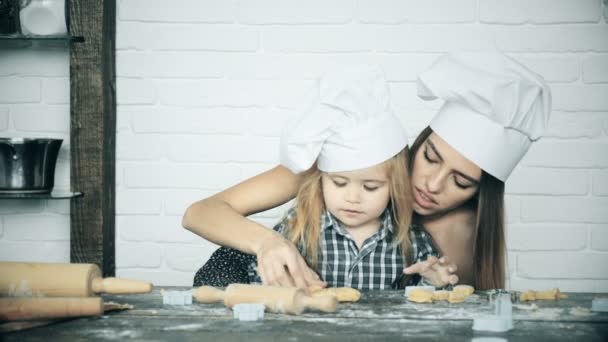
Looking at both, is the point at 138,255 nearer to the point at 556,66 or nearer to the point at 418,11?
the point at 418,11

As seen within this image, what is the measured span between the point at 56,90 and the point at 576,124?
4.97 ft

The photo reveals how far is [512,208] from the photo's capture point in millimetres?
2213

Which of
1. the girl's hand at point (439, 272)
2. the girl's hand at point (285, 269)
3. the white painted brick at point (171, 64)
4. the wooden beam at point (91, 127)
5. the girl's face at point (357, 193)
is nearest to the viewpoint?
the girl's hand at point (285, 269)

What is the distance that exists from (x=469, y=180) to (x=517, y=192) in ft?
1.82

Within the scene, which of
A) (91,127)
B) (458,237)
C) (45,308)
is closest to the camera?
(45,308)

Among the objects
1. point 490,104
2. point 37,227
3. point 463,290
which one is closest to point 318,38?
point 490,104

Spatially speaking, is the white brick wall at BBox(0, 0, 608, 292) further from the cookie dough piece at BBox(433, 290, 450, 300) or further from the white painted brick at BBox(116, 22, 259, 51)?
the cookie dough piece at BBox(433, 290, 450, 300)

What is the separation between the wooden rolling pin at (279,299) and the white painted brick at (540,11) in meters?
1.36

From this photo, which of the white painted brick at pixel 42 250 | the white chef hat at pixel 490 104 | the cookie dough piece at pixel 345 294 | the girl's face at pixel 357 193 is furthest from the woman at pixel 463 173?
the white painted brick at pixel 42 250

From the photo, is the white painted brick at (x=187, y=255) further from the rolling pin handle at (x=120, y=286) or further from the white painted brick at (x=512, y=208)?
the rolling pin handle at (x=120, y=286)

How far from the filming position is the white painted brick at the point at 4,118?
236 cm

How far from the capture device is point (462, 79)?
5.29ft

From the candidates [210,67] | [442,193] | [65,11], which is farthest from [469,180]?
[65,11]

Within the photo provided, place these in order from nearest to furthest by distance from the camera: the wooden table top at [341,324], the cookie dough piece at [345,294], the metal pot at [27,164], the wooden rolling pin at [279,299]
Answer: the wooden table top at [341,324], the wooden rolling pin at [279,299], the cookie dough piece at [345,294], the metal pot at [27,164]
